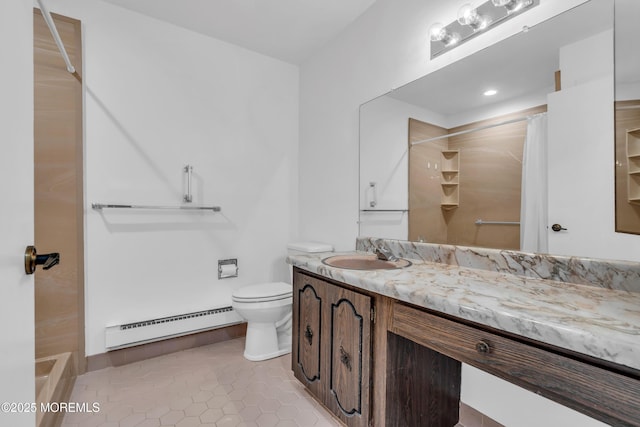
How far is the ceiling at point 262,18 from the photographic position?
2.04m

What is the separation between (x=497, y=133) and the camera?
4.56ft

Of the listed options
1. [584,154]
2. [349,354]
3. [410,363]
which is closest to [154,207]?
[349,354]

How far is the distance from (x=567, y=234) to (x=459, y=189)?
51 centimetres

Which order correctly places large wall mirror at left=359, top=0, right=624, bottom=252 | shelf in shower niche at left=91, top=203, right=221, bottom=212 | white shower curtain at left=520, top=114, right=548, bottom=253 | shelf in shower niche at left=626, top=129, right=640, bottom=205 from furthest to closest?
shelf in shower niche at left=91, top=203, right=221, bottom=212
white shower curtain at left=520, top=114, right=548, bottom=253
large wall mirror at left=359, top=0, right=624, bottom=252
shelf in shower niche at left=626, top=129, right=640, bottom=205

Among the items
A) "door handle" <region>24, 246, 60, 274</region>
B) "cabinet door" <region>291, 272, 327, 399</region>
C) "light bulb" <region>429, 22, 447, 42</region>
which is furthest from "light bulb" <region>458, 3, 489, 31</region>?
"door handle" <region>24, 246, 60, 274</region>

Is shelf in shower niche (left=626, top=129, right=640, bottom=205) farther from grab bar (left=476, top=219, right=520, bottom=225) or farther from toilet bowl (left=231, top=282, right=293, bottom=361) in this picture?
toilet bowl (left=231, top=282, right=293, bottom=361)

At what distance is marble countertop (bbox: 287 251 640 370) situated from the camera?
25.5 inches

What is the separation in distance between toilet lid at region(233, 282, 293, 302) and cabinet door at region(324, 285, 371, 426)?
2.40 feet

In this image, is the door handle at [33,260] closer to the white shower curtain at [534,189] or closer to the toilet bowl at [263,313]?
the toilet bowl at [263,313]

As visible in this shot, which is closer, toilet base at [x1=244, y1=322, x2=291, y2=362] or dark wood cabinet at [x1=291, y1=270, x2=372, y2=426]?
dark wood cabinet at [x1=291, y1=270, x2=372, y2=426]

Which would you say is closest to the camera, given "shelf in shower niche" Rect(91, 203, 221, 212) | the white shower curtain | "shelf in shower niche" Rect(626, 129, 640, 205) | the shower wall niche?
"shelf in shower niche" Rect(626, 129, 640, 205)

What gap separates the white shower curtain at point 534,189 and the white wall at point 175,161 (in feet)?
→ 6.44
